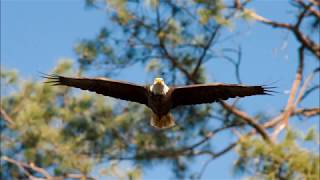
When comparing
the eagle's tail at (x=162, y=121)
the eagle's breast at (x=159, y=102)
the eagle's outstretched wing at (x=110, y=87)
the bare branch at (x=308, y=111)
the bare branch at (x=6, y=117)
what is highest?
the bare branch at (x=308, y=111)

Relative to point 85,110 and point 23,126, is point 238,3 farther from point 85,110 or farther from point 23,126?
point 23,126

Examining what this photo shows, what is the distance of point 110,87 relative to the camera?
5434 mm

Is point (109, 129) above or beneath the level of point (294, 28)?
beneath

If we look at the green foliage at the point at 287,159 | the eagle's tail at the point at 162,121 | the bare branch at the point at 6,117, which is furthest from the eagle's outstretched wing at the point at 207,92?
the bare branch at the point at 6,117

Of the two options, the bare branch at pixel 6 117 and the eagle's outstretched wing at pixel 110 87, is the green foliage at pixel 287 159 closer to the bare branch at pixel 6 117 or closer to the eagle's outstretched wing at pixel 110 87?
the eagle's outstretched wing at pixel 110 87

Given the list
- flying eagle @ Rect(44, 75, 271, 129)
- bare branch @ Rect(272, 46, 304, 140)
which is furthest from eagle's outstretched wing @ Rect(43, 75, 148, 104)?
bare branch @ Rect(272, 46, 304, 140)

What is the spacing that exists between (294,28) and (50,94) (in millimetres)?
3340

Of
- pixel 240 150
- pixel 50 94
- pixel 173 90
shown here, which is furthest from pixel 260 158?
pixel 50 94

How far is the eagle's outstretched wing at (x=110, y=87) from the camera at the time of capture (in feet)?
17.3

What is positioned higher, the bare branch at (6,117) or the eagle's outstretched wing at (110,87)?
the bare branch at (6,117)

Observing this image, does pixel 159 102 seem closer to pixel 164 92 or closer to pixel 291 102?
pixel 164 92

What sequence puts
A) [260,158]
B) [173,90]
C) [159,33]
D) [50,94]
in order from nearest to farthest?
[173,90], [260,158], [159,33], [50,94]

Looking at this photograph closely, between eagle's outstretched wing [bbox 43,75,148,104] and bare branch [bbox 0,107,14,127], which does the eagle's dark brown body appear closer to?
eagle's outstretched wing [bbox 43,75,148,104]

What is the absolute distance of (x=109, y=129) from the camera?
30.2ft
